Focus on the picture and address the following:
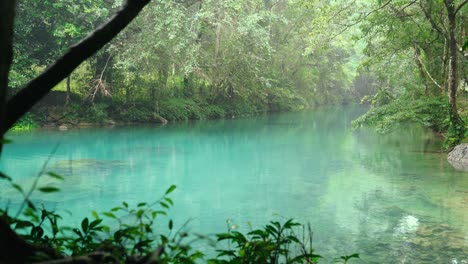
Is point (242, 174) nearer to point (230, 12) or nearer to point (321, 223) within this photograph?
point (321, 223)

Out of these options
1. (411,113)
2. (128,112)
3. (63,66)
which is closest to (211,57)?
(128,112)

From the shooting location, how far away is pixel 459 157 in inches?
443

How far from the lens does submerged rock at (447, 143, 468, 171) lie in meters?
10.8

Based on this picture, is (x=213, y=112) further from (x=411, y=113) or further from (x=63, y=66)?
(x=63, y=66)

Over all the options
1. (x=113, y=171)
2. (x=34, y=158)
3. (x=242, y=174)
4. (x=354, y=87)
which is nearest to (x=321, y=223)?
(x=242, y=174)

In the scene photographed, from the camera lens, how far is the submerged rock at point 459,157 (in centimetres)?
1080

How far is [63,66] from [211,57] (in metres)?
20.4

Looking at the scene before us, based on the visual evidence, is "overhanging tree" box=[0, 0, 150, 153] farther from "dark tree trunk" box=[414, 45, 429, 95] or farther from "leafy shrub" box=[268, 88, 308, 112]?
"leafy shrub" box=[268, 88, 308, 112]

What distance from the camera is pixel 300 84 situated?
110 ft

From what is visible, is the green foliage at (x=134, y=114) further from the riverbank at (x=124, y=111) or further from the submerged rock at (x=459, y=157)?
the submerged rock at (x=459, y=157)

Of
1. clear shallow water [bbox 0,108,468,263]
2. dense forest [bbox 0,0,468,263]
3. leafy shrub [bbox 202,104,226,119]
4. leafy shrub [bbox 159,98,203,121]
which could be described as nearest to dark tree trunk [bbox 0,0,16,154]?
clear shallow water [bbox 0,108,468,263]

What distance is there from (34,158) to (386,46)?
33.8ft

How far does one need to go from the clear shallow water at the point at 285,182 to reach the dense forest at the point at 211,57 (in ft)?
5.84

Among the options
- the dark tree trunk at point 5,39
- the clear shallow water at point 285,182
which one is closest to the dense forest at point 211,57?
the clear shallow water at point 285,182
